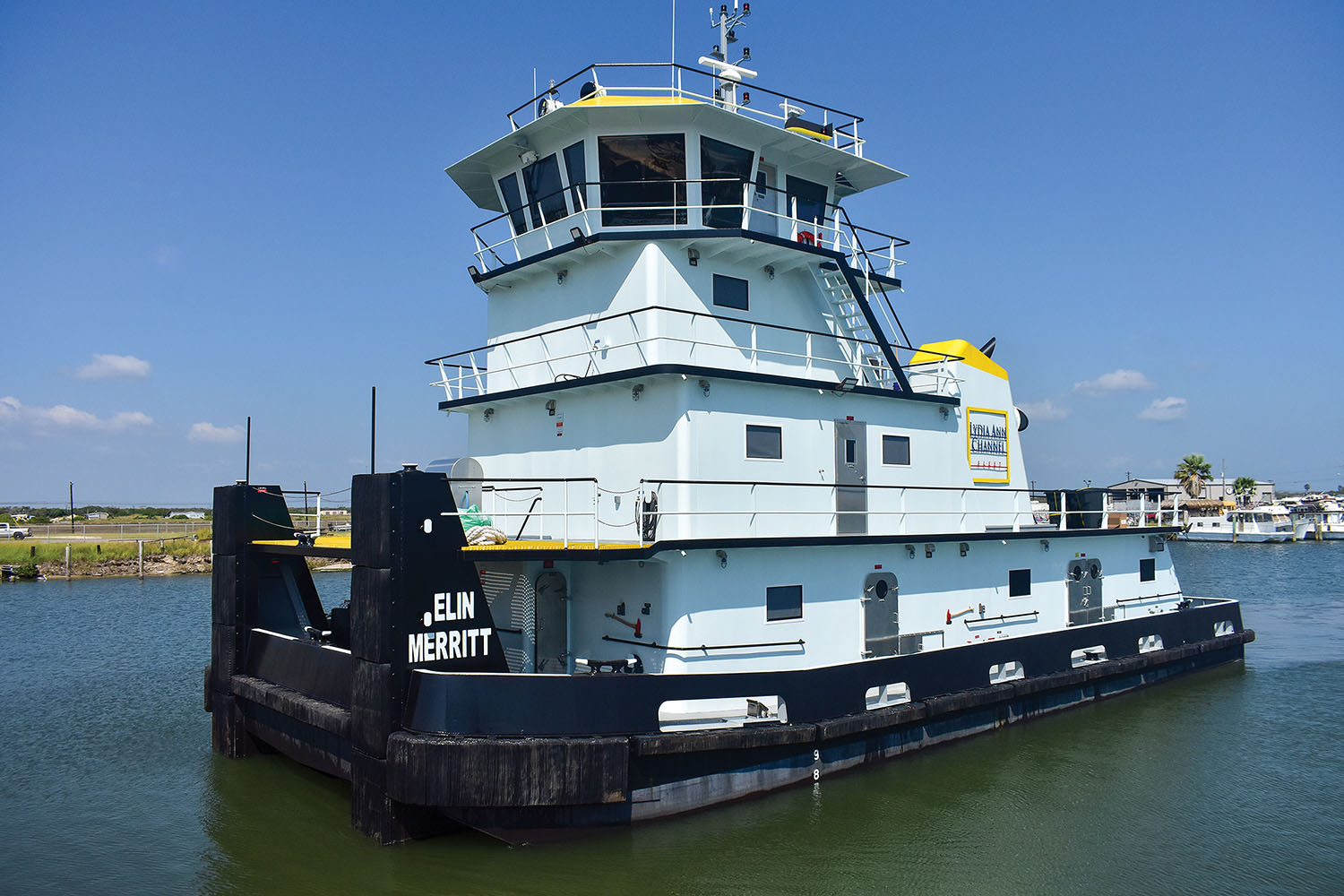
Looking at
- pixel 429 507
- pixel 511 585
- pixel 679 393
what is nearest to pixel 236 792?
pixel 511 585

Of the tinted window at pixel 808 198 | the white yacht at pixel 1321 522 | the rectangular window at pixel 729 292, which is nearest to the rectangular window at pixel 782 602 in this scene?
the rectangular window at pixel 729 292

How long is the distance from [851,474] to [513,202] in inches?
260

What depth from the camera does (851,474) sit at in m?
11.9

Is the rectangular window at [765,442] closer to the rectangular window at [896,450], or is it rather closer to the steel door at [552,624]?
the rectangular window at [896,450]

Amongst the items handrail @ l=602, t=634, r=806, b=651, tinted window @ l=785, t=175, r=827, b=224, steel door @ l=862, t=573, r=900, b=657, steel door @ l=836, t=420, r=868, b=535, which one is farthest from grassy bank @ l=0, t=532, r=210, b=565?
steel door @ l=862, t=573, r=900, b=657

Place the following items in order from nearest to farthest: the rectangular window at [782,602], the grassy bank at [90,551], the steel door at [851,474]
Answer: the rectangular window at [782,602] < the steel door at [851,474] < the grassy bank at [90,551]

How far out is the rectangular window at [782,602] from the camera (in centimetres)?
1035

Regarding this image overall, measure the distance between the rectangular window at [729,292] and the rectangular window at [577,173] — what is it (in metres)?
2.13

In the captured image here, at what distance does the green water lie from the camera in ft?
26.5

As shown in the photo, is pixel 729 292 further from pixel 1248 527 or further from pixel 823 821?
pixel 1248 527

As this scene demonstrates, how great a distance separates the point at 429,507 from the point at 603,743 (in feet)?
9.63

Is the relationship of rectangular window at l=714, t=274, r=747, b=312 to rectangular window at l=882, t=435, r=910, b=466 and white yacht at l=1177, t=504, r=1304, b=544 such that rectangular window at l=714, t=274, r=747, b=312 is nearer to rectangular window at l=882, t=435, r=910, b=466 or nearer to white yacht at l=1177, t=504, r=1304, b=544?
rectangular window at l=882, t=435, r=910, b=466

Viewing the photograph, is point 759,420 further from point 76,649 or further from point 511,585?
point 76,649

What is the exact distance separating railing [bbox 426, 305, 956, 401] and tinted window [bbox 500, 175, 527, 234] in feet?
5.83
